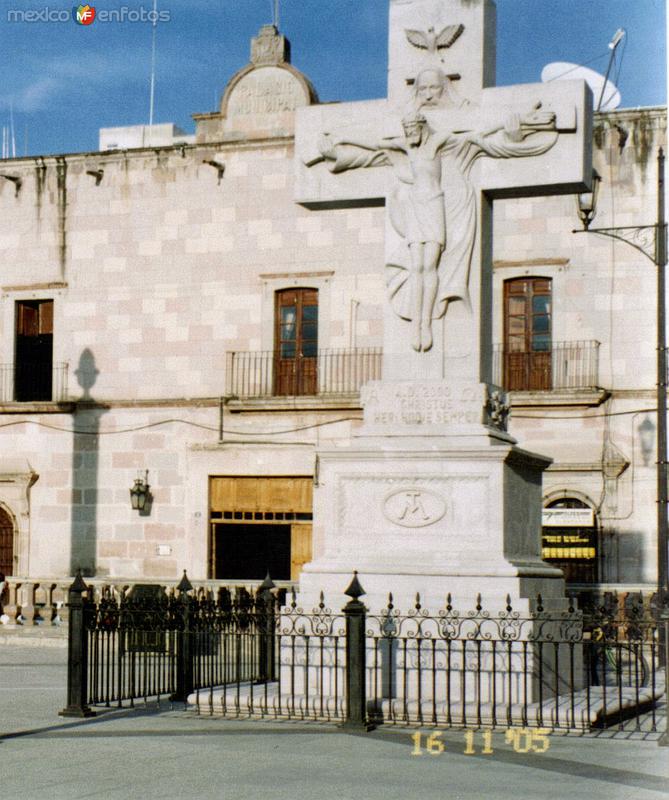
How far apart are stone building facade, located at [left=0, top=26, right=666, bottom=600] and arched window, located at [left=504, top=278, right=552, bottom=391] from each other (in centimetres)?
4

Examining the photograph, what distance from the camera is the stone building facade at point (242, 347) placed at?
2588 cm

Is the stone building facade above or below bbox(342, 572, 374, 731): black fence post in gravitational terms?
above

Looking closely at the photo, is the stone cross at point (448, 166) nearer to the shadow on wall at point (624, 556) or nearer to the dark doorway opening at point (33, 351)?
the shadow on wall at point (624, 556)

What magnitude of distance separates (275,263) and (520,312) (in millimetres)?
4821

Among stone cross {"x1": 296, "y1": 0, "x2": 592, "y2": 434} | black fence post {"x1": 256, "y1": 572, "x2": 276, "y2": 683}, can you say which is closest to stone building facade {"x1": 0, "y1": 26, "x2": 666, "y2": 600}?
black fence post {"x1": 256, "y1": 572, "x2": 276, "y2": 683}

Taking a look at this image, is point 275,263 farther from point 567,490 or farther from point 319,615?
point 319,615

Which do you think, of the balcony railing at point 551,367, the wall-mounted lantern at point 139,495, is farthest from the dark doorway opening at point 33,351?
the balcony railing at point 551,367

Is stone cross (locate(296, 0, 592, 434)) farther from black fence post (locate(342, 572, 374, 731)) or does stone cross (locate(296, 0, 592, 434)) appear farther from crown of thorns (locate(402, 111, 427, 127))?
black fence post (locate(342, 572, 374, 731))

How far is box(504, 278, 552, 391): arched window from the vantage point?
1036 inches

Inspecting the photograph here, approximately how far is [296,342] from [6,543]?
7164 millimetres

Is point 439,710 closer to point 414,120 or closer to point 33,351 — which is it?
point 414,120

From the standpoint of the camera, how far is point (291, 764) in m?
8.75

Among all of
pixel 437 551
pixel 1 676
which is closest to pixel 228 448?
pixel 1 676

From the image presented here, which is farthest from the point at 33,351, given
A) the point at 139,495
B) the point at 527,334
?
the point at 527,334
